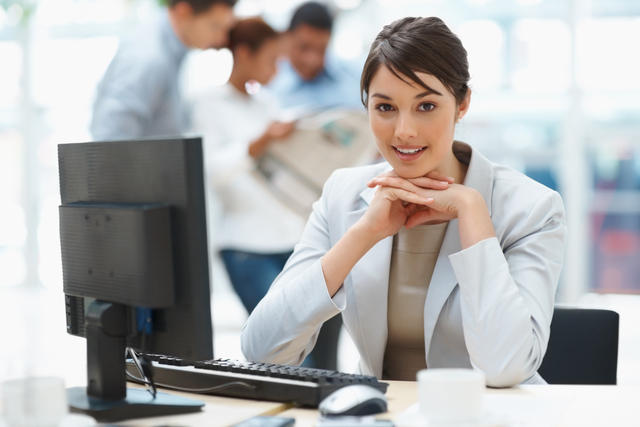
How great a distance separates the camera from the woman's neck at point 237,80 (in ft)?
11.1

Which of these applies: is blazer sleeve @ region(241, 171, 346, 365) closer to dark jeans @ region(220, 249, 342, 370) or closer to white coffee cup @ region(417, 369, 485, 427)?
white coffee cup @ region(417, 369, 485, 427)

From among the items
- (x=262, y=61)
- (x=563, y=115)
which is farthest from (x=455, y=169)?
(x=563, y=115)

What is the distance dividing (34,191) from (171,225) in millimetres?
5360

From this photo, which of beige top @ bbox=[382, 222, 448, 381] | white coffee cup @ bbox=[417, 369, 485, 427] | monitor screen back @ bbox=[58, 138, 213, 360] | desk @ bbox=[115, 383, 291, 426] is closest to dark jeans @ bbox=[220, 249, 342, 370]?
beige top @ bbox=[382, 222, 448, 381]

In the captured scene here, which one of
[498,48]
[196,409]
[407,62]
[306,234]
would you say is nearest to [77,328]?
[196,409]

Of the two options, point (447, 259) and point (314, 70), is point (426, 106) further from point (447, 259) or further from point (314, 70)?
point (314, 70)

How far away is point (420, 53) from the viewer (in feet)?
5.61

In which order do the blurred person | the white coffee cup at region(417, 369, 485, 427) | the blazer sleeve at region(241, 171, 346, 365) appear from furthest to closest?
the blurred person
the blazer sleeve at region(241, 171, 346, 365)
the white coffee cup at region(417, 369, 485, 427)

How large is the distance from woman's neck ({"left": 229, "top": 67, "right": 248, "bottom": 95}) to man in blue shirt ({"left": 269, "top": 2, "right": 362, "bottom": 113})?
42 centimetres

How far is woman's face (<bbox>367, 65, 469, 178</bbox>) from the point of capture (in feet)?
5.65

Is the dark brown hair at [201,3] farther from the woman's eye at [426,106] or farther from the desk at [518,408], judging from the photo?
the desk at [518,408]

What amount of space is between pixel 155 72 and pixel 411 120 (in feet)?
5.16

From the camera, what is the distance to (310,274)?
1.72 meters

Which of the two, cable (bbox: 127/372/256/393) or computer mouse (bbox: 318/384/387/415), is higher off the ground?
computer mouse (bbox: 318/384/387/415)
